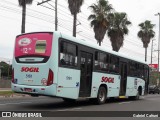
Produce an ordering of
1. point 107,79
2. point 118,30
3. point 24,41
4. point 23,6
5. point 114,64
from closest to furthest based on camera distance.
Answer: point 24,41 → point 107,79 → point 114,64 → point 23,6 → point 118,30

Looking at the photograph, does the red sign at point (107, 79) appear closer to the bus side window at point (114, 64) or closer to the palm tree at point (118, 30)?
the bus side window at point (114, 64)

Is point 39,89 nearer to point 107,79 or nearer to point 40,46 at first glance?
point 40,46

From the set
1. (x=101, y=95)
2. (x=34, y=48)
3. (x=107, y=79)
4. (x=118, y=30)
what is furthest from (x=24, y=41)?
(x=118, y=30)

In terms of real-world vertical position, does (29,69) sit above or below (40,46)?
below

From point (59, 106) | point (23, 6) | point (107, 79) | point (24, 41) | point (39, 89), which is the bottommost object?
point (59, 106)

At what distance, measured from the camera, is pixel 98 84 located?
18.4 metres

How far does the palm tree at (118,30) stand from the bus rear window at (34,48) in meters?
33.2

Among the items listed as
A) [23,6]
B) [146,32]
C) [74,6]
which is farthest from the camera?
[146,32]

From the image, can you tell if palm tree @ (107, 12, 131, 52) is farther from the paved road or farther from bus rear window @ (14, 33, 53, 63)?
bus rear window @ (14, 33, 53, 63)

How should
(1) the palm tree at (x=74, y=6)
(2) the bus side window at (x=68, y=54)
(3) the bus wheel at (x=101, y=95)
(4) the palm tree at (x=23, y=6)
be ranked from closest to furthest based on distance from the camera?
(2) the bus side window at (x=68, y=54)
(3) the bus wheel at (x=101, y=95)
(4) the palm tree at (x=23, y=6)
(1) the palm tree at (x=74, y=6)

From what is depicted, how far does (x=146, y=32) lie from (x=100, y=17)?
69.4ft

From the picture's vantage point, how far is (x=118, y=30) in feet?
161

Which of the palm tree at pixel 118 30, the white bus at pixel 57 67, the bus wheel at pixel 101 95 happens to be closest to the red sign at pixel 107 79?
the white bus at pixel 57 67

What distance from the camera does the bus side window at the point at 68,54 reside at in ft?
49.3
